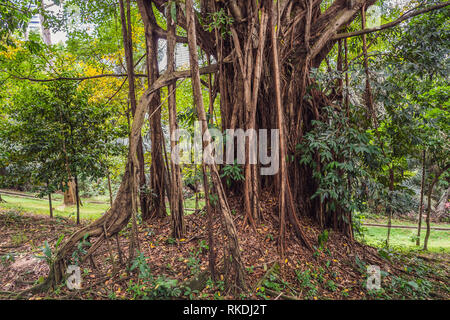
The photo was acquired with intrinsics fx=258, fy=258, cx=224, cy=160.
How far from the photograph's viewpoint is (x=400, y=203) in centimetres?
367

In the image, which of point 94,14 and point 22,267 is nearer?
point 22,267

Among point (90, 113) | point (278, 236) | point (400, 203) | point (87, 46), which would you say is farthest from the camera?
point (87, 46)

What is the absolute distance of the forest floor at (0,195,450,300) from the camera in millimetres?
2574

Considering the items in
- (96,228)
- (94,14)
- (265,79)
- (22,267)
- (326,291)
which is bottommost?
(326,291)

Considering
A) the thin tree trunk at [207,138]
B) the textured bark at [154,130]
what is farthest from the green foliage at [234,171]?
the textured bark at [154,130]

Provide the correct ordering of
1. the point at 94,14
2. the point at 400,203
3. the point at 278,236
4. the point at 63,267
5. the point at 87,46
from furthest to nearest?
the point at 87,46, the point at 94,14, the point at 400,203, the point at 278,236, the point at 63,267

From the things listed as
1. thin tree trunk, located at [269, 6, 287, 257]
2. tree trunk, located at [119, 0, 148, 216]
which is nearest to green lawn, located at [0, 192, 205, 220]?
tree trunk, located at [119, 0, 148, 216]

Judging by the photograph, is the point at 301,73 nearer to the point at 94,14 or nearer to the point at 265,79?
the point at 265,79

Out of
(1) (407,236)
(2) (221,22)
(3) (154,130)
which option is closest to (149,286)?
(3) (154,130)

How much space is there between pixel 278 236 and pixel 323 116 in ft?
6.10

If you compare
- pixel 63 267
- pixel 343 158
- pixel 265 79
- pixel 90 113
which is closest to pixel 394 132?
pixel 343 158

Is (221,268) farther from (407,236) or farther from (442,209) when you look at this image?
(442,209)

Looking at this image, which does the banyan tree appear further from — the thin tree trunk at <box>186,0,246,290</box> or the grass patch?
the grass patch

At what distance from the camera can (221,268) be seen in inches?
110
